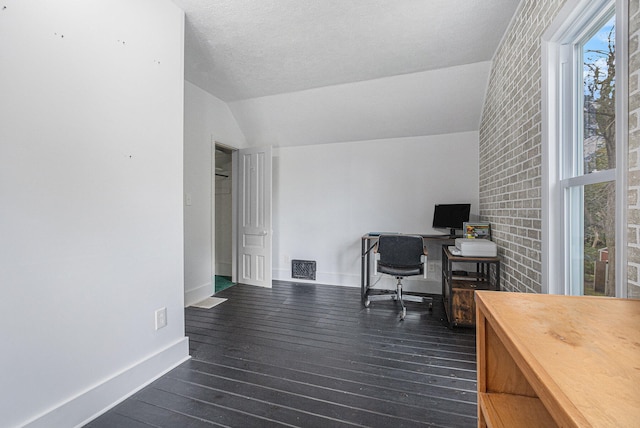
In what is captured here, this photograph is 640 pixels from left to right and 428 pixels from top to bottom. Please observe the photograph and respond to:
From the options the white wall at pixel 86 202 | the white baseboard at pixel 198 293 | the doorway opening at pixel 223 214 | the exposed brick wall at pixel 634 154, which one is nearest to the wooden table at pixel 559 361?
the exposed brick wall at pixel 634 154

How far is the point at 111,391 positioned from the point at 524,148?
121 inches

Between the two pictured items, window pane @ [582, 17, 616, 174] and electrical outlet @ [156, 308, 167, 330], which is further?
electrical outlet @ [156, 308, 167, 330]

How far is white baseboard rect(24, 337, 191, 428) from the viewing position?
1.27m

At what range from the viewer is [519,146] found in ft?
6.46

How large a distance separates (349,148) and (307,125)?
71cm

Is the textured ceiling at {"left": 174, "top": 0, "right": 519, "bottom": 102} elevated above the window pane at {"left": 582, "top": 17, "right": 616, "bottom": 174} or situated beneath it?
elevated above

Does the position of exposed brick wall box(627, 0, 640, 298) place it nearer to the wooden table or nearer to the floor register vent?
the wooden table

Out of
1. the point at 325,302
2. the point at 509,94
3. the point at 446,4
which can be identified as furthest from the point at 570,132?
the point at 325,302

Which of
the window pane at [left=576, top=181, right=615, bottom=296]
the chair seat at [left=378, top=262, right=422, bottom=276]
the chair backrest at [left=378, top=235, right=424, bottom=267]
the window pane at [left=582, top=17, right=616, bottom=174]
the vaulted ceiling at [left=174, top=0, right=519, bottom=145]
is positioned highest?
the vaulted ceiling at [left=174, top=0, right=519, bottom=145]

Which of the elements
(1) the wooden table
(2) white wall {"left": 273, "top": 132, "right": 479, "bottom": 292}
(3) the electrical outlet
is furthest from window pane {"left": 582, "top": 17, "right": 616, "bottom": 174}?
(3) the electrical outlet

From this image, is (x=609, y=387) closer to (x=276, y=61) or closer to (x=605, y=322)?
(x=605, y=322)

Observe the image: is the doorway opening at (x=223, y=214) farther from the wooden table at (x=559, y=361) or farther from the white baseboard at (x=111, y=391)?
the wooden table at (x=559, y=361)

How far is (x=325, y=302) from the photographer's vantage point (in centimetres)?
321

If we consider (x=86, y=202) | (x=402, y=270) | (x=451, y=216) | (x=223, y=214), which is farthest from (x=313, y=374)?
(x=223, y=214)
